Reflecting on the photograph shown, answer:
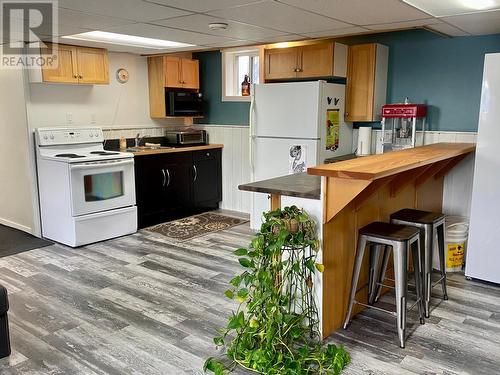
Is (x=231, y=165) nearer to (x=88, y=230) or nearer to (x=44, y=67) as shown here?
(x=88, y=230)

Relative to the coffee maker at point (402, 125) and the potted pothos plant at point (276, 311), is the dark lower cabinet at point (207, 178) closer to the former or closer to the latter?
the coffee maker at point (402, 125)

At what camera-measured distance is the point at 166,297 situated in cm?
338

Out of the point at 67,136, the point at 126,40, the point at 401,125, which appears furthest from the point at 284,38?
the point at 67,136

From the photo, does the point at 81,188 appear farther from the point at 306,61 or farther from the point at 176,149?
the point at 306,61

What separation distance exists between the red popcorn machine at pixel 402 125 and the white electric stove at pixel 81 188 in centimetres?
271

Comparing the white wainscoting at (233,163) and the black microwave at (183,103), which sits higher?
the black microwave at (183,103)

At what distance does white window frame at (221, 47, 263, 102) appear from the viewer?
229 inches

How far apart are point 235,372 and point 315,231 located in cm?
89

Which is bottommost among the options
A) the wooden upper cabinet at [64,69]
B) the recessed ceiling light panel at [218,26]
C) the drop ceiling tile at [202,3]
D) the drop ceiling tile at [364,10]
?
the wooden upper cabinet at [64,69]

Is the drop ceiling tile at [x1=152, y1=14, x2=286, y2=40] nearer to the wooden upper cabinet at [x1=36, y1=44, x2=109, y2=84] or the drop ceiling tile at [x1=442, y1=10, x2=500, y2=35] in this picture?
the drop ceiling tile at [x1=442, y1=10, x2=500, y2=35]

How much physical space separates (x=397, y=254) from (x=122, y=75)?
422cm

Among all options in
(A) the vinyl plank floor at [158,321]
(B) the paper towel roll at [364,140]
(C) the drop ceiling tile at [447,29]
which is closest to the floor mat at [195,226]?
(A) the vinyl plank floor at [158,321]

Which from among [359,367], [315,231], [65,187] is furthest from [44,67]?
[359,367]

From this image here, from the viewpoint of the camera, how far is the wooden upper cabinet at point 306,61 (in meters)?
4.47
